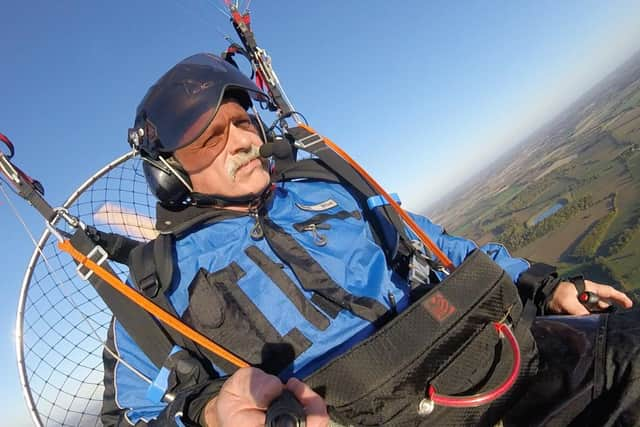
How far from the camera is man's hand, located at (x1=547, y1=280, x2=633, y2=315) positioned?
1.55 m

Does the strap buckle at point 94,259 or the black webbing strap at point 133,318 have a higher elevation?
the strap buckle at point 94,259

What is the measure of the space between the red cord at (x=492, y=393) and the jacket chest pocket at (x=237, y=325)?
558mm

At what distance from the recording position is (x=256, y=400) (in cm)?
71

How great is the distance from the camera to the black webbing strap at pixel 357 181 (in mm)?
1701

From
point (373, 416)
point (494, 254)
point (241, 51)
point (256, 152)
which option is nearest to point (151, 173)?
point (256, 152)

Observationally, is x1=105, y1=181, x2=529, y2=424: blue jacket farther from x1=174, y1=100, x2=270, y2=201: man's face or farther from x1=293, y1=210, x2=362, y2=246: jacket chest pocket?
x1=174, y1=100, x2=270, y2=201: man's face

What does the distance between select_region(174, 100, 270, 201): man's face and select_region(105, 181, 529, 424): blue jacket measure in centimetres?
17

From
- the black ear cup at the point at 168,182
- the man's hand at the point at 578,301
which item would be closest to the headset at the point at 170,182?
the black ear cup at the point at 168,182

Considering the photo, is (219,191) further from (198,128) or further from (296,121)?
(296,121)

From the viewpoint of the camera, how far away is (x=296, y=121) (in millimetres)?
2203

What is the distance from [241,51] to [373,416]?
241cm

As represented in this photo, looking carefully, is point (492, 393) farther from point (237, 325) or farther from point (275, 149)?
point (275, 149)

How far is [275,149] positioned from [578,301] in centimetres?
165

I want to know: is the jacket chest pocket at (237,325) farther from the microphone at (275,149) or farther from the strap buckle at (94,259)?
the microphone at (275,149)
